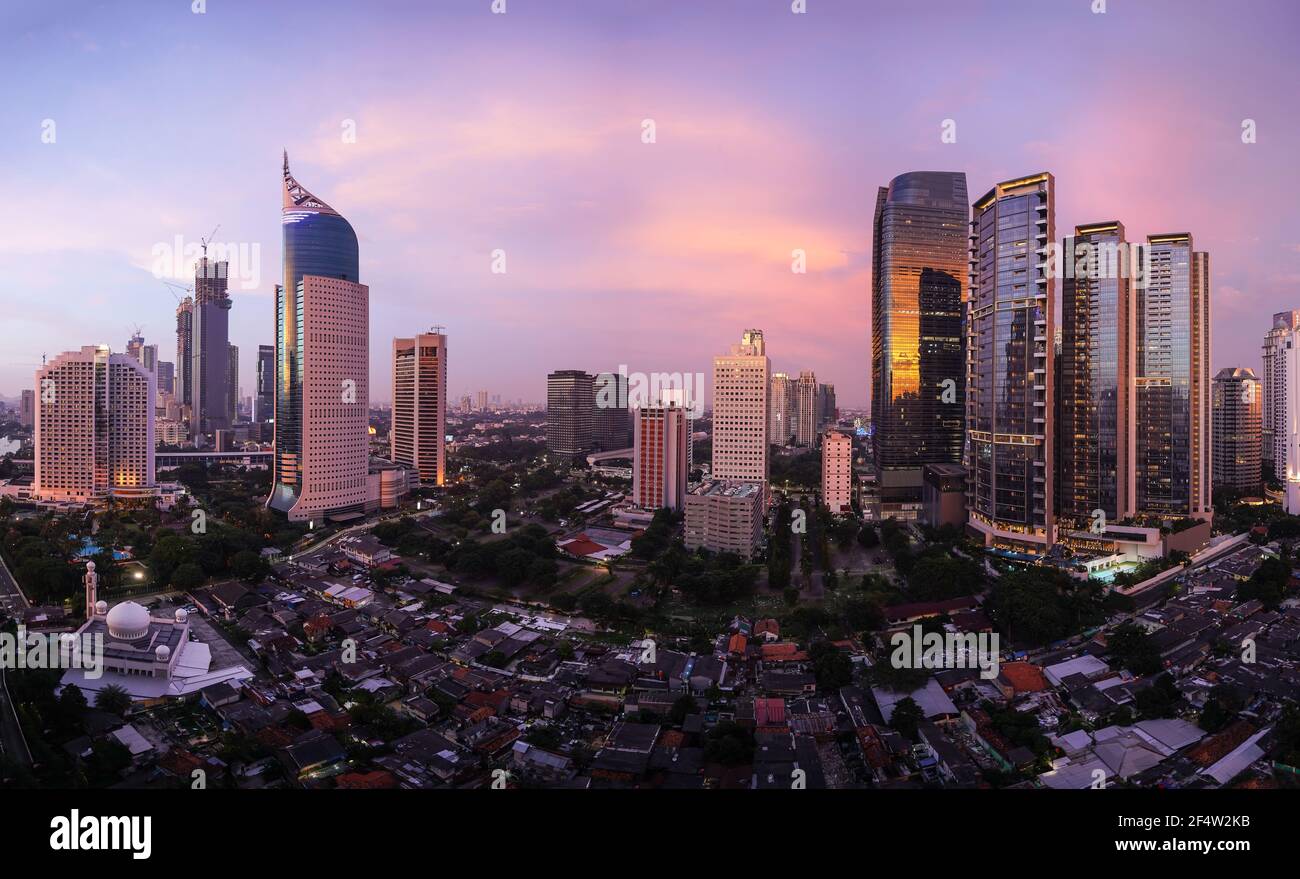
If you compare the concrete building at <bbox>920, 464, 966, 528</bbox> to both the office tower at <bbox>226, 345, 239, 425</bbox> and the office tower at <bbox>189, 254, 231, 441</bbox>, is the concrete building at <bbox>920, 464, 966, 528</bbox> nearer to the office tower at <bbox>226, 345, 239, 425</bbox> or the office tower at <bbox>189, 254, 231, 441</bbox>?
the office tower at <bbox>189, 254, 231, 441</bbox>

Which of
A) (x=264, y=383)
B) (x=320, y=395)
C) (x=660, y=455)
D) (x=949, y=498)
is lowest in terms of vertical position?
(x=949, y=498)

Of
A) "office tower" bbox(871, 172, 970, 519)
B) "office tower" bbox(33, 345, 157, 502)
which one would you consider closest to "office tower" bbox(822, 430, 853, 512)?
"office tower" bbox(871, 172, 970, 519)

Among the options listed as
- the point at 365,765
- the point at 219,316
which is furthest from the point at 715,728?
the point at 219,316

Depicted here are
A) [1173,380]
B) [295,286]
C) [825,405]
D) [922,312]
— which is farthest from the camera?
[825,405]


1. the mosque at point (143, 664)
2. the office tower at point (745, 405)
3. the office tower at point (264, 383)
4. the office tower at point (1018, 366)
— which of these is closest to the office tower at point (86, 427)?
the mosque at point (143, 664)

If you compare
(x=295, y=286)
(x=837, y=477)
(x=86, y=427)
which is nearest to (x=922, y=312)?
(x=837, y=477)

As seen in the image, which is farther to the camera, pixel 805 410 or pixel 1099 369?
pixel 805 410

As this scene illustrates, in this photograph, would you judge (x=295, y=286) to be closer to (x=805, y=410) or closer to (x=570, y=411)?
(x=570, y=411)
